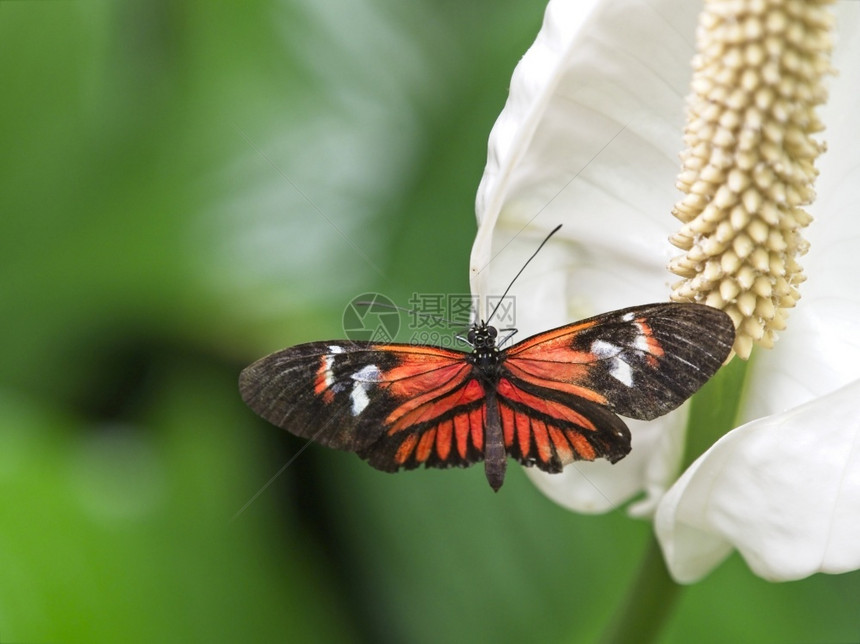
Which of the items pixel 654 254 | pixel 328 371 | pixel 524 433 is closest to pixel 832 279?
pixel 654 254

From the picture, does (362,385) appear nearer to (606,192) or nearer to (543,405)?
(543,405)

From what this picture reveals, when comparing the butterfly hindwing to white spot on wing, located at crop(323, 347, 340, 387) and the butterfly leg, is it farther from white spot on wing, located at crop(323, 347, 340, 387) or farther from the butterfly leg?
white spot on wing, located at crop(323, 347, 340, 387)

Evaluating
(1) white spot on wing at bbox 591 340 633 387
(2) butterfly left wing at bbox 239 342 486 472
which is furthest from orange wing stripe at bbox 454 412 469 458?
(1) white spot on wing at bbox 591 340 633 387

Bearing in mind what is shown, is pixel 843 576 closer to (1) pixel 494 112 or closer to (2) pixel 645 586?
(2) pixel 645 586

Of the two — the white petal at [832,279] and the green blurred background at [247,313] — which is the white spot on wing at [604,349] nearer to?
the white petal at [832,279]

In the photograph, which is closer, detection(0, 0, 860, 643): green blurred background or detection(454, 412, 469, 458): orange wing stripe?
detection(454, 412, 469, 458): orange wing stripe
